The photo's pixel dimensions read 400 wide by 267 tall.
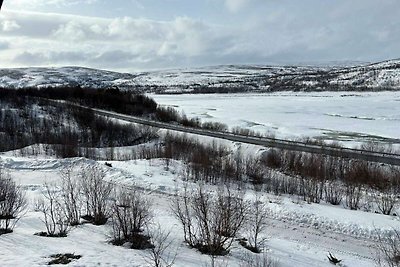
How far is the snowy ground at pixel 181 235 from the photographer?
31.3ft

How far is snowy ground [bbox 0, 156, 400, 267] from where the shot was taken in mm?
9547

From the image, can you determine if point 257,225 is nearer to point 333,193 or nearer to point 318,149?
point 333,193

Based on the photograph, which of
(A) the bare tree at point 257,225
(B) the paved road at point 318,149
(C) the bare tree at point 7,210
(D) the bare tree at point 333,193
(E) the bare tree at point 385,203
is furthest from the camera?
(B) the paved road at point 318,149

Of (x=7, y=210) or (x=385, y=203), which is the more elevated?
(x=7, y=210)

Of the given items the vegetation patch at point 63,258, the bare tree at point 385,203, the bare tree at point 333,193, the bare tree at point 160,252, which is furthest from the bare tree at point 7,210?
the bare tree at point 385,203

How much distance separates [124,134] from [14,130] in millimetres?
16431

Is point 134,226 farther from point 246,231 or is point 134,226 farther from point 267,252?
point 246,231

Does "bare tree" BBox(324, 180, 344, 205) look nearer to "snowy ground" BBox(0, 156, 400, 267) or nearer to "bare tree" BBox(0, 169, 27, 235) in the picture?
"snowy ground" BBox(0, 156, 400, 267)

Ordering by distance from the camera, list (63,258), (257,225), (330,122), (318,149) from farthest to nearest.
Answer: (330,122)
(318,149)
(257,225)
(63,258)

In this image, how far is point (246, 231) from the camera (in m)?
14.9

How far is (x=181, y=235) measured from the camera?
12758mm

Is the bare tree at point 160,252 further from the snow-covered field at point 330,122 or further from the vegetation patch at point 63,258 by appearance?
the snow-covered field at point 330,122

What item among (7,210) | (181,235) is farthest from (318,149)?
(7,210)

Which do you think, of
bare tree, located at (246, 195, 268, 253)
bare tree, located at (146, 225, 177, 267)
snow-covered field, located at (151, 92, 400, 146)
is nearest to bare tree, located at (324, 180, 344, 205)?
bare tree, located at (246, 195, 268, 253)
